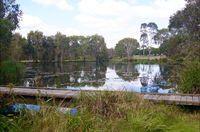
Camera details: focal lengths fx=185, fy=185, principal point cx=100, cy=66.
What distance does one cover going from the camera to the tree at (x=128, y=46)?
216ft

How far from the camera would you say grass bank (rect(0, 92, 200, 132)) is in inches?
132

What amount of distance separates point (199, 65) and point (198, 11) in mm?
14689

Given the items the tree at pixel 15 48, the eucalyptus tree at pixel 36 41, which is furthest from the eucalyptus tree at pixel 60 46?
the tree at pixel 15 48

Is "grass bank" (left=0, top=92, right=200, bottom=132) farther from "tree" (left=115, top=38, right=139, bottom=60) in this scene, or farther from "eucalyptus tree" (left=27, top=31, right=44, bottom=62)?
"tree" (left=115, top=38, right=139, bottom=60)

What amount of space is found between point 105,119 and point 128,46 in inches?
2513

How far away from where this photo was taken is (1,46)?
18578 millimetres

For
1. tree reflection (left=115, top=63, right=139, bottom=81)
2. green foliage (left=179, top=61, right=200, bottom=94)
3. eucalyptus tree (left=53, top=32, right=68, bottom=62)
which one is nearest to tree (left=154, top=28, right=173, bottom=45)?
eucalyptus tree (left=53, top=32, right=68, bottom=62)

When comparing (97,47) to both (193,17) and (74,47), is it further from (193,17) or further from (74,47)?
(193,17)

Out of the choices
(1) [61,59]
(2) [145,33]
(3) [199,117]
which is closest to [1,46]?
(3) [199,117]

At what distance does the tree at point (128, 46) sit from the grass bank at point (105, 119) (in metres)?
61.9

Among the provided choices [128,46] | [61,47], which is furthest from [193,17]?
[128,46]

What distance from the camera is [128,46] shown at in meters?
66.5

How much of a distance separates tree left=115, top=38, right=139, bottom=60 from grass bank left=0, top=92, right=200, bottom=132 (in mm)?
61944

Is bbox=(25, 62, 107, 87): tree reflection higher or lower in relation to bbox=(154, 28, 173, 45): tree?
lower
